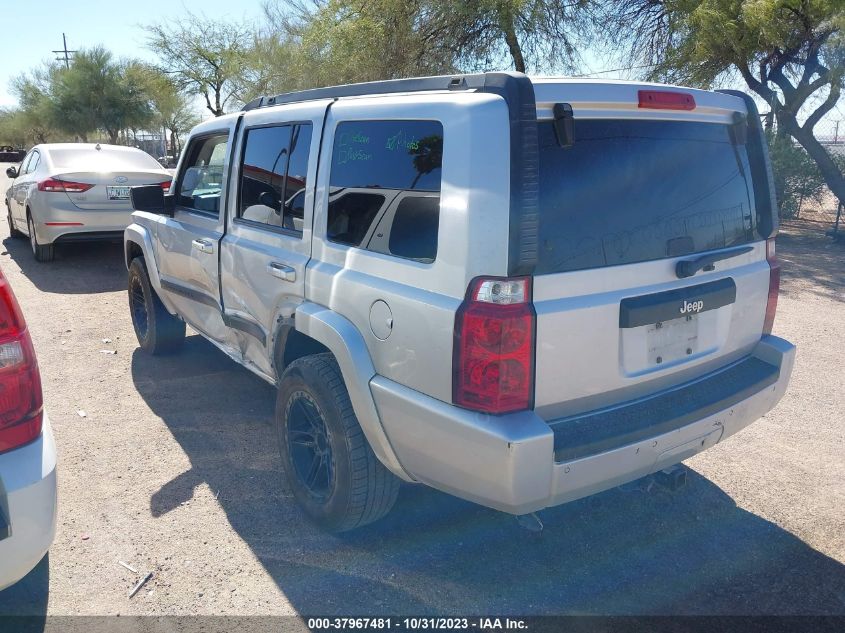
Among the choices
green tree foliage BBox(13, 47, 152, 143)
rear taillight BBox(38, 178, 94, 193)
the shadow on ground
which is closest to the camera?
the shadow on ground

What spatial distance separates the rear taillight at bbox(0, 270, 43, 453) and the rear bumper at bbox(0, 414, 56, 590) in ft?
0.21

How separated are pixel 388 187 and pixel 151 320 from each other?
358cm

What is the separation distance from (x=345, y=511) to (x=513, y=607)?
0.84 metres

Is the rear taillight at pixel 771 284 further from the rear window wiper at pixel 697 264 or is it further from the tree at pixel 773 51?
the tree at pixel 773 51

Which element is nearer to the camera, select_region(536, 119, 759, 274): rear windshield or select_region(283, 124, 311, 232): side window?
select_region(536, 119, 759, 274): rear windshield

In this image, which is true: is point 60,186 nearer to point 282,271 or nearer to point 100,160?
point 100,160

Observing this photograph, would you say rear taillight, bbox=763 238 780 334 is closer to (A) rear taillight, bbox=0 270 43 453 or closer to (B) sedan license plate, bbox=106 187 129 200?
(A) rear taillight, bbox=0 270 43 453

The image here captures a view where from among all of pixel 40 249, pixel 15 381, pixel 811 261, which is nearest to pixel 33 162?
pixel 40 249

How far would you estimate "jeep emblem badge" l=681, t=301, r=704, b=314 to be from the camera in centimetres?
298

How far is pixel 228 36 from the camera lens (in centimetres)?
3066

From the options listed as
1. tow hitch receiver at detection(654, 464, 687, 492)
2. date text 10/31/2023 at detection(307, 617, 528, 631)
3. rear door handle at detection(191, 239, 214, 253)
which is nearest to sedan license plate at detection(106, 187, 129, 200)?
rear door handle at detection(191, 239, 214, 253)

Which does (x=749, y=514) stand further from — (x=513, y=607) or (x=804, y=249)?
(x=804, y=249)

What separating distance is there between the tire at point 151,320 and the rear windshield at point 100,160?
3.85 meters

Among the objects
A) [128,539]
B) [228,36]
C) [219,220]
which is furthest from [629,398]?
[228,36]
